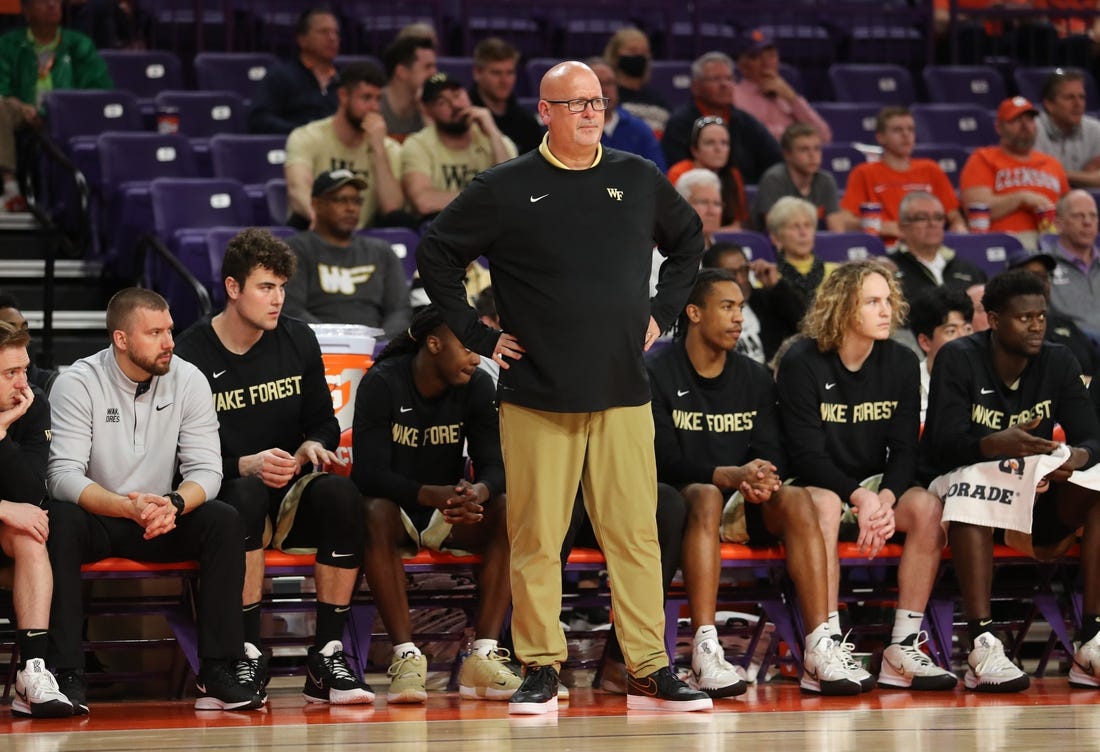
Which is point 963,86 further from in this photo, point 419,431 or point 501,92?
point 419,431

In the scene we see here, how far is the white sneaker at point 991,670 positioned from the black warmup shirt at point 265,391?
2.20 m

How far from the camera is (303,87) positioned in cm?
962

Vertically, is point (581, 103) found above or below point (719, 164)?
below

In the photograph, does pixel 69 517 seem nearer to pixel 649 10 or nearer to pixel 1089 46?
pixel 649 10

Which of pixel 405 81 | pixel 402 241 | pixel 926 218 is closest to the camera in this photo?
pixel 402 241

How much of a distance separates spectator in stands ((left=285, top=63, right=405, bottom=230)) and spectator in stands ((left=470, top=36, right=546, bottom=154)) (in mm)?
939

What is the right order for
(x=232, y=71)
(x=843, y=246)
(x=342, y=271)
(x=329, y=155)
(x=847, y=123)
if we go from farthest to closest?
(x=847, y=123), (x=232, y=71), (x=843, y=246), (x=329, y=155), (x=342, y=271)

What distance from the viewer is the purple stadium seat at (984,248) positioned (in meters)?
8.84

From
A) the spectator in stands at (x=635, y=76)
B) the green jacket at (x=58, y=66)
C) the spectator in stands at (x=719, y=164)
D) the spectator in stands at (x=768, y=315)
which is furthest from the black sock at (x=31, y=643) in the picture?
the spectator in stands at (x=635, y=76)

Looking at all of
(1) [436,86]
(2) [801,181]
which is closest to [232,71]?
(1) [436,86]

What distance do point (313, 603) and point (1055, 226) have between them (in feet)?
17.7

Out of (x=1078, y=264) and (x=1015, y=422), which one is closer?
(x=1015, y=422)

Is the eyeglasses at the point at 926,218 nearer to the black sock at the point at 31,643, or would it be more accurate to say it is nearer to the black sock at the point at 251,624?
the black sock at the point at 251,624

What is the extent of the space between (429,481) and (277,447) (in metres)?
0.52
